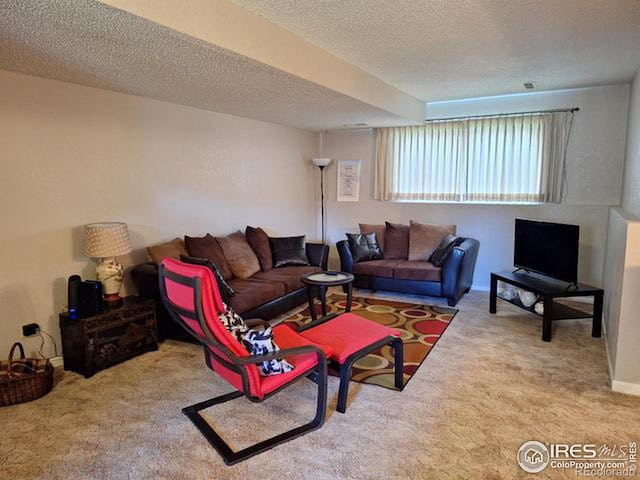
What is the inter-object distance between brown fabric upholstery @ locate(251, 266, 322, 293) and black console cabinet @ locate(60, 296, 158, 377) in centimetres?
131

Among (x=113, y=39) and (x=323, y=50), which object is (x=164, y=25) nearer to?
(x=113, y=39)

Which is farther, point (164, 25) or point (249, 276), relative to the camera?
point (249, 276)

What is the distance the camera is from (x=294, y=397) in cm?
282

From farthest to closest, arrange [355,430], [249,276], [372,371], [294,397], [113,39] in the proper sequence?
[249,276] → [372,371] → [294,397] → [355,430] → [113,39]

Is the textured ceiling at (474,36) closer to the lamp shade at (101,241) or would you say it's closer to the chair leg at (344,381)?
the lamp shade at (101,241)

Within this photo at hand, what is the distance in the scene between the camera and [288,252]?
5125 millimetres

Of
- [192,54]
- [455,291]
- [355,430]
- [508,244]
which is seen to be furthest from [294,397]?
[508,244]

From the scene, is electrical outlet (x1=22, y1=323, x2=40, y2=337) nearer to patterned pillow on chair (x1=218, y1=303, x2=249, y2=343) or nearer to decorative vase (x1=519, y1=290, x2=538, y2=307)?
patterned pillow on chair (x1=218, y1=303, x2=249, y2=343)

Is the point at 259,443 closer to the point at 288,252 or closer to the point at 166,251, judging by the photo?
the point at 166,251

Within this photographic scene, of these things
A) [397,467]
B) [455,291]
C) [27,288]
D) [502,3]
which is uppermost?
[502,3]

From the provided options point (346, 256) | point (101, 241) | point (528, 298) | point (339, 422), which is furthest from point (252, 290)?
point (528, 298)

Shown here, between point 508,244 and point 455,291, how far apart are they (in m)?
1.23

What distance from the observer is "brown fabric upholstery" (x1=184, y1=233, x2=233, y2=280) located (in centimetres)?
414

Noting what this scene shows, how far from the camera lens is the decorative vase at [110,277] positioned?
3.38m
